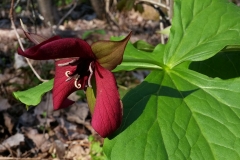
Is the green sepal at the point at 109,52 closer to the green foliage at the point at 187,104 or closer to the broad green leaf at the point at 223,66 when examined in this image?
the green foliage at the point at 187,104

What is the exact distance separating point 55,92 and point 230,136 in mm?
435

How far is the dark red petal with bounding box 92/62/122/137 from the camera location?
812 mm

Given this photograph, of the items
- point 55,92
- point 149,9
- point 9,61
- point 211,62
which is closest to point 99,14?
point 149,9

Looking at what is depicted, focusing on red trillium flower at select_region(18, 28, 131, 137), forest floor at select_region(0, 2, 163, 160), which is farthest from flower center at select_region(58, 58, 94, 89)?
forest floor at select_region(0, 2, 163, 160)

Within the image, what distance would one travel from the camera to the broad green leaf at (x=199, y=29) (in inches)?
41.8

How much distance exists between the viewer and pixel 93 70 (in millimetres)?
861

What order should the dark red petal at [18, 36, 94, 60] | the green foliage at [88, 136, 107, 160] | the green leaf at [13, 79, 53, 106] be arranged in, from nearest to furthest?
the dark red petal at [18, 36, 94, 60]
the green leaf at [13, 79, 53, 106]
the green foliage at [88, 136, 107, 160]

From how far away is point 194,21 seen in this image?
1161mm

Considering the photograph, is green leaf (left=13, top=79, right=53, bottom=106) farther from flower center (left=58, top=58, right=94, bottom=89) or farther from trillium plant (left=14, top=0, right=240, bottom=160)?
flower center (left=58, top=58, right=94, bottom=89)

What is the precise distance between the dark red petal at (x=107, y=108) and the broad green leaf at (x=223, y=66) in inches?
19.7

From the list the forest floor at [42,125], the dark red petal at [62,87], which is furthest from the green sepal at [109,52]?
the forest floor at [42,125]

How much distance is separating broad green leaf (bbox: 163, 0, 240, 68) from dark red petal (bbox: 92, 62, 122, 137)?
1.06 feet

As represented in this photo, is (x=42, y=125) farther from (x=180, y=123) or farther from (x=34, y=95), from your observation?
(x=180, y=123)

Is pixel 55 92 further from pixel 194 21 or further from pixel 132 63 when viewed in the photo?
pixel 194 21
